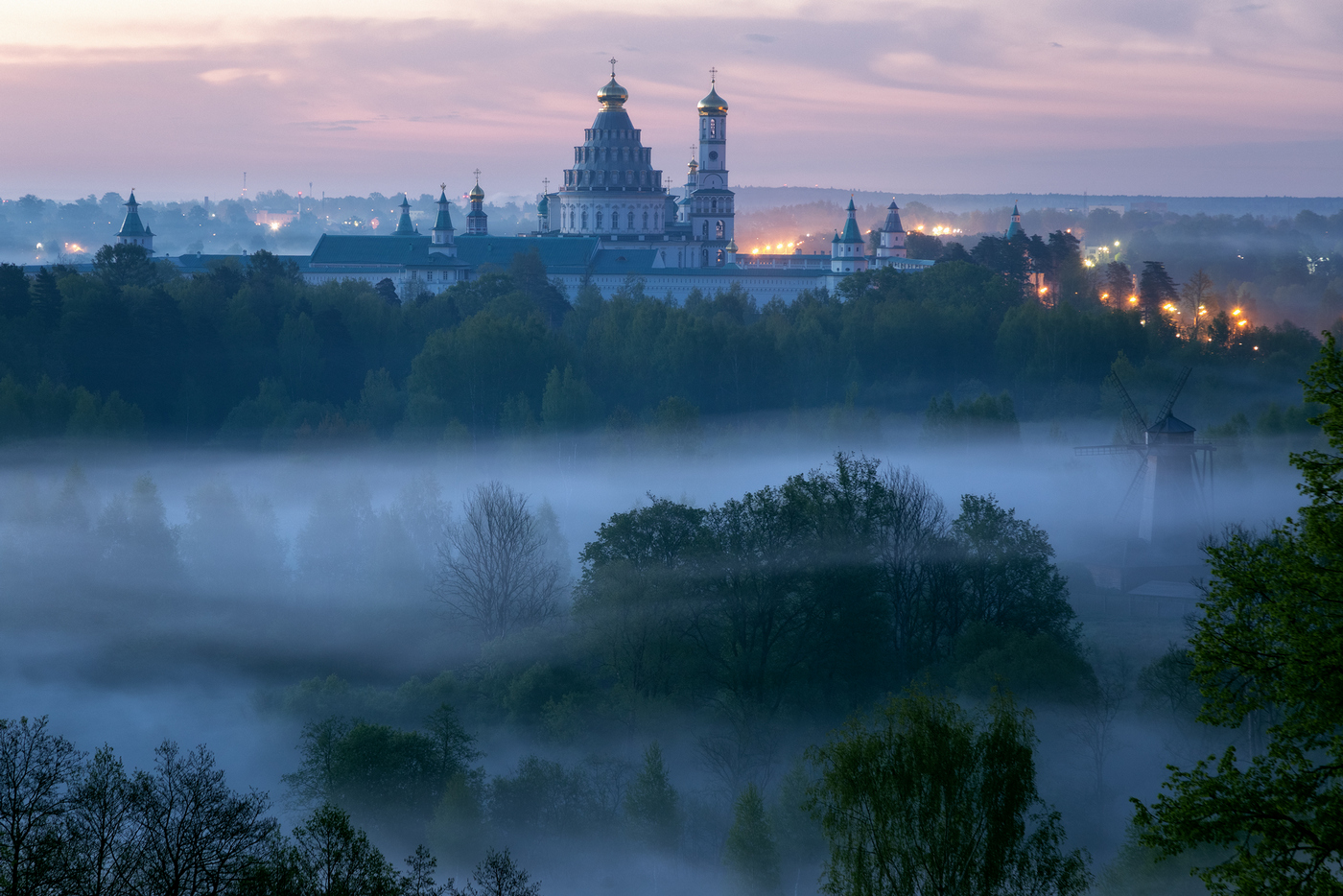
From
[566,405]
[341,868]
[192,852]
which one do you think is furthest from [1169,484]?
[192,852]

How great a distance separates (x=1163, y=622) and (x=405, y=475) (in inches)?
1233

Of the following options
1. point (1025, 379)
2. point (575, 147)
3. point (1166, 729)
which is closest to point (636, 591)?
point (1166, 729)

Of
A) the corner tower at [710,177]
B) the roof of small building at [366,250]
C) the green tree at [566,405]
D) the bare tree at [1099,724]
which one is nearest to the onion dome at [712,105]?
the corner tower at [710,177]

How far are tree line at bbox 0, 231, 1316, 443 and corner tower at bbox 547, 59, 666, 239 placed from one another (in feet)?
121

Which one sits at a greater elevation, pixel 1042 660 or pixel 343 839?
pixel 343 839

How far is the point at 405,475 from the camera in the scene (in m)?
57.4

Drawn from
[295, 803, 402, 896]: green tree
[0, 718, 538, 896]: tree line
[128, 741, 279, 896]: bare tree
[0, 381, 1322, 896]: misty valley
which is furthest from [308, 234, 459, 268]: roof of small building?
[128, 741, 279, 896]: bare tree

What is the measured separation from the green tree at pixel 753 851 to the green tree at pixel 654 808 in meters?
1.68

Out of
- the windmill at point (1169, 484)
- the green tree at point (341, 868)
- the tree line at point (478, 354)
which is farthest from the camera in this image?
the tree line at point (478, 354)

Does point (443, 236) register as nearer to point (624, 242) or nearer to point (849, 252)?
point (624, 242)

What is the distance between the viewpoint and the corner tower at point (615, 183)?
12769 cm

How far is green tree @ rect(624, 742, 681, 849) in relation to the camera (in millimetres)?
22719

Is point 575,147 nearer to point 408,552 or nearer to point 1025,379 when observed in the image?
point 1025,379

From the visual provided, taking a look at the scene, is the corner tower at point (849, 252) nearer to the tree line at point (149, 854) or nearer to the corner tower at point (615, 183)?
the corner tower at point (615, 183)
